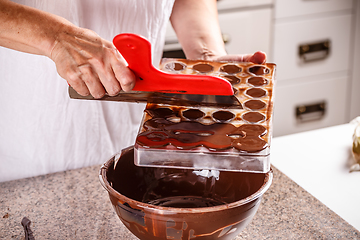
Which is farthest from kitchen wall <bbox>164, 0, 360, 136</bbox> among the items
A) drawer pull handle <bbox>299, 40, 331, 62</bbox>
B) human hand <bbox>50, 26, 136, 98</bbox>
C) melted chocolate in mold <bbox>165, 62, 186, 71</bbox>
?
human hand <bbox>50, 26, 136, 98</bbox>

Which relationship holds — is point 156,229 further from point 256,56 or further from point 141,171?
point 256,56

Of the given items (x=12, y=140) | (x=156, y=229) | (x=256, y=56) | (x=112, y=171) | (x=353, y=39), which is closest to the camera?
(x=156, y=229)

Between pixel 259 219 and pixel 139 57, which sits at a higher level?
pixel 139 57

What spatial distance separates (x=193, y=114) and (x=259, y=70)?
0.17m

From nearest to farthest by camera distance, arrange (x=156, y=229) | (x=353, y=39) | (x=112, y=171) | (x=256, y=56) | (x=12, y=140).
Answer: (x=156, y=229) → (x=112, y=171) → (x=256, y=56) → (x=12, y=140) → (x=353, y=39)

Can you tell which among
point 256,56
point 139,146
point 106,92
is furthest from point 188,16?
point 139,146

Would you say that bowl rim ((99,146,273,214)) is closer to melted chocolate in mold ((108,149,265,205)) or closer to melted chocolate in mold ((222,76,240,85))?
melted chocolate in mold ((108,149,265,205))

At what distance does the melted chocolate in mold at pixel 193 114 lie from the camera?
624 millimetres

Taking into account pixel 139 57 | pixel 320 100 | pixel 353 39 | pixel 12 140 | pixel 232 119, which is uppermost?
pixel 139 57

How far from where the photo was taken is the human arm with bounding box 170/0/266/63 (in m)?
1.01

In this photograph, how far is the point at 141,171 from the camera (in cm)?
69

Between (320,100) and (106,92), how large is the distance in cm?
193

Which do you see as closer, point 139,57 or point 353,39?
point 139,57

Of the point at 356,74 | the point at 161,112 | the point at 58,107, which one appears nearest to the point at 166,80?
the point at 161,112
